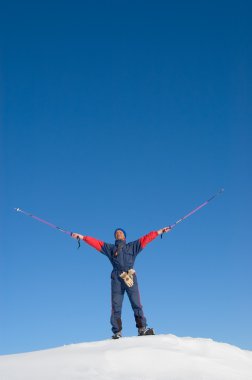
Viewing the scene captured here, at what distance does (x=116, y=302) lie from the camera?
34.7 feet

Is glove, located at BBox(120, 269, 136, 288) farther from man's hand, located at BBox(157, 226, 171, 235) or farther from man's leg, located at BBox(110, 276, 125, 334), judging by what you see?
man's hand, located at BBox(157, 226, 171, 235)

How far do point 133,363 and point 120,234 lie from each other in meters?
4.93

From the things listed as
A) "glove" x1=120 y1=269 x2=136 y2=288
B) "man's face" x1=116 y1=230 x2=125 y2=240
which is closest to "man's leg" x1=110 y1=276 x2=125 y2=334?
"glove" x1=120 y1=269 x2=136 y2=288

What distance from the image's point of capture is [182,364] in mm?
6660

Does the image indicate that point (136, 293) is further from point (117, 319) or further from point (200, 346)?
point (200, 346)

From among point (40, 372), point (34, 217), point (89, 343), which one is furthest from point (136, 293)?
point (40, 372)

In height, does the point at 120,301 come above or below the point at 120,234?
below

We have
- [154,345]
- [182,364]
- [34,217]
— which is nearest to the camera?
[182,364]

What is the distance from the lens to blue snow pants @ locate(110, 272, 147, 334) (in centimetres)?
1043

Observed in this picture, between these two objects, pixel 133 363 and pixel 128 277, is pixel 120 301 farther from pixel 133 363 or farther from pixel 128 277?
pixel 133 363

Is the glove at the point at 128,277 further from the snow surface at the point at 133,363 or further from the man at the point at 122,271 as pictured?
the snow surface at the point at 133,363

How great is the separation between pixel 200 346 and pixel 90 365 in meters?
2.37

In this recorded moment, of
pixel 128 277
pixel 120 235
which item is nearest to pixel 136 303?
pixel 128 277

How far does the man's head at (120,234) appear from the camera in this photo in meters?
11.3
